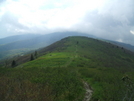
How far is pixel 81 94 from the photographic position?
60.0 ft

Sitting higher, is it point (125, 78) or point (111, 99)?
point (125, 78)

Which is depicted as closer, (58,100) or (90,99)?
(58,100)

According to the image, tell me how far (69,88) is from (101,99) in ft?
17.0

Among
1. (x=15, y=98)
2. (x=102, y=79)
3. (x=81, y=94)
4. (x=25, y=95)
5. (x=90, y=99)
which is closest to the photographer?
(x=15, y=98)

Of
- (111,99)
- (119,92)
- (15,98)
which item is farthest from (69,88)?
(15,98)

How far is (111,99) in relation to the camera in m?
15.9

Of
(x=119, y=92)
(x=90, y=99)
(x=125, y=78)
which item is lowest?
(x=90, y=99)

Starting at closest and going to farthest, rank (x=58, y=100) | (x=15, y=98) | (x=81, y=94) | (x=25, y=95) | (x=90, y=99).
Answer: (x=15, y=98) < (x=25, y=95) < (x=58, y=100) < (x=90, y=99) < (x=81, y=94)

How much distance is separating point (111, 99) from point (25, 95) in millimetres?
11154

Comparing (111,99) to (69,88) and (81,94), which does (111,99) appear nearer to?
(81,94)

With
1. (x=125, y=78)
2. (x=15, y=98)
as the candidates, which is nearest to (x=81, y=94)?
(x=125, y=78)

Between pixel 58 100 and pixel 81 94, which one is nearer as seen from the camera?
pixel 58 100

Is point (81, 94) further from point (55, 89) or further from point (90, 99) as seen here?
point (55, 89)

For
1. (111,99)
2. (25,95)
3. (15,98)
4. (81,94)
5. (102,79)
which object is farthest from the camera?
(102,79)
